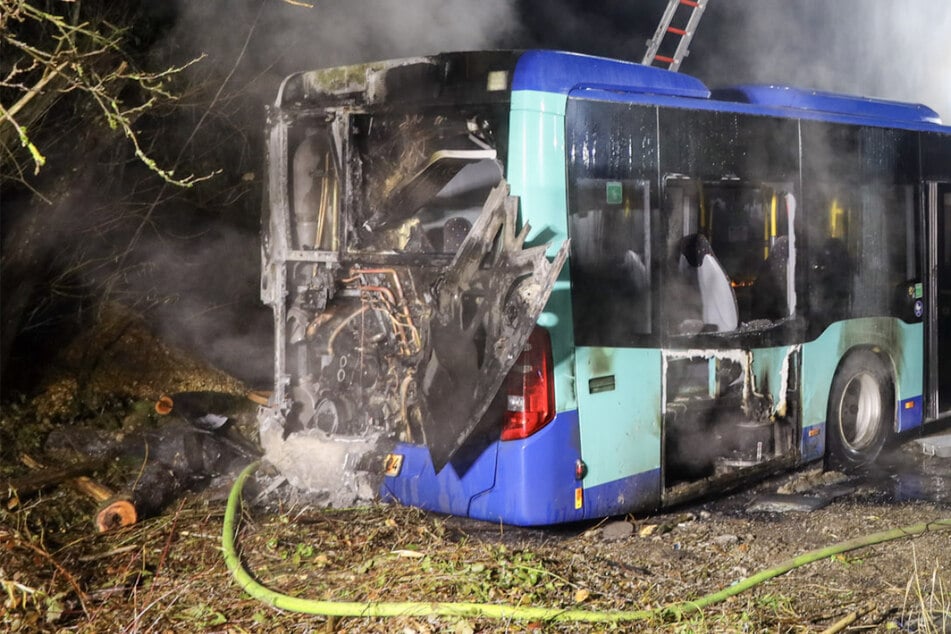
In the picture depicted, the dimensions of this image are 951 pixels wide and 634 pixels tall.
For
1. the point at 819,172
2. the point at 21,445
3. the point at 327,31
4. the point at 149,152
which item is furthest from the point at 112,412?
the point at 819,172

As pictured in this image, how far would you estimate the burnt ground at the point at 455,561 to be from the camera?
445 cm

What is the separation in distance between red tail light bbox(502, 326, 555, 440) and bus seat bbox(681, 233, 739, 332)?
163 cm

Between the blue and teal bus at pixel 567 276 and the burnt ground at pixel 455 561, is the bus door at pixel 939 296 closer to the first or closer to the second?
the blue and teal bus at pixel 567 276

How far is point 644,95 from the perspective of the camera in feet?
19.5

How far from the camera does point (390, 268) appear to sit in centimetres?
598

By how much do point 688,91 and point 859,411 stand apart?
329cm

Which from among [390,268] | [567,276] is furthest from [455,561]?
[390,268]

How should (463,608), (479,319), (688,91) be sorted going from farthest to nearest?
(688,91) → (479,319) → (463,608)

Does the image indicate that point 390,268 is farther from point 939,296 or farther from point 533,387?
point 939,296

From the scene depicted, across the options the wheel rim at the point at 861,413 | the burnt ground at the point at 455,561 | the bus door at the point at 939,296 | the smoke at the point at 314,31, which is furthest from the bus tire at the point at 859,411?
the smoke at the point at 314,31

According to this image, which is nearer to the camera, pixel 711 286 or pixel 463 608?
pixel 463 608

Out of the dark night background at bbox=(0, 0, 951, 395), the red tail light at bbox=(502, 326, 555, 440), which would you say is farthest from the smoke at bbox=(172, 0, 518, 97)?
the red tail light at bbox=(502, 326, 555, 440)

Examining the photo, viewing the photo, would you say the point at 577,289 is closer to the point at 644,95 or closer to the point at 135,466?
the point at 644,95

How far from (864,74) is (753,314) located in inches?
423
